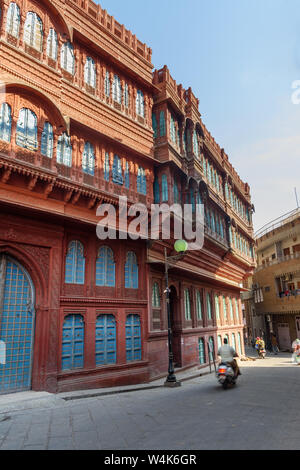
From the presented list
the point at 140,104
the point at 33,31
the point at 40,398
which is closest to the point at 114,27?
the point at 140,104

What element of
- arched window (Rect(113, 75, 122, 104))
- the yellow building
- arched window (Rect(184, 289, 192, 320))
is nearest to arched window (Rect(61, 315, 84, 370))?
arched window (Rect(184, 289, 192, 320))

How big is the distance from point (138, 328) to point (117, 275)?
2.72 m

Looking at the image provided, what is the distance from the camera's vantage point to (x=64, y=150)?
43.4 feet

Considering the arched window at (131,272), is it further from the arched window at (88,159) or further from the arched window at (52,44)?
the arched window at (52,44)

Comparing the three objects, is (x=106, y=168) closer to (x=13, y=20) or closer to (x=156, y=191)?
(x=156, y=191)

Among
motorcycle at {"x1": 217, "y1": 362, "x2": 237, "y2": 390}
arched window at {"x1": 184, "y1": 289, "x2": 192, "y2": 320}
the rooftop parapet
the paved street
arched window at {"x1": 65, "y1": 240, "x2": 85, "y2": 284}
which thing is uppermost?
the rooftop parapet

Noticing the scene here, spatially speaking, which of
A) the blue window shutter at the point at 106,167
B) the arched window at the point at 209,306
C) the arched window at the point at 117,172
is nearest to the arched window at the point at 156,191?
the arched window at the point at 117,172

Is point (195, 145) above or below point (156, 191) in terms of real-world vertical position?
above

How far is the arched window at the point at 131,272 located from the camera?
1533cm

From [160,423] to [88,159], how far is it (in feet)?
34.4

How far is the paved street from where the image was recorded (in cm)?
580

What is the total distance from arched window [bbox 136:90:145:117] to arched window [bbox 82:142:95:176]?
14.2 feet

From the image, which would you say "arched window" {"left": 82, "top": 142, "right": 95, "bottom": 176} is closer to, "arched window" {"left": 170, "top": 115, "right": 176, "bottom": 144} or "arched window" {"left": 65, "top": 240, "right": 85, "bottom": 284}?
"arched window" {"left": 65, "top": 240, "right": 85, "bottom": 284}

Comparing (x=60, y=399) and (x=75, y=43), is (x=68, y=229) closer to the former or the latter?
(x=60, y=399)
